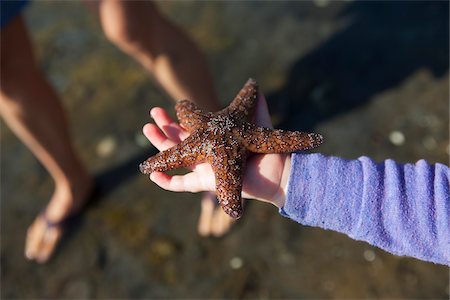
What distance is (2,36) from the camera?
3170 mm

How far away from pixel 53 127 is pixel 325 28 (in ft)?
9.39

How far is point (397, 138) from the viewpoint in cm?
409

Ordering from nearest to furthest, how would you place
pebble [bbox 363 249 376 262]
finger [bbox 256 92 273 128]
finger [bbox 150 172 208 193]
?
finger [bbox 150 172 208 193]
finger [bbox 256 92 273 128]
pebble [bbox 363 249 376 262]

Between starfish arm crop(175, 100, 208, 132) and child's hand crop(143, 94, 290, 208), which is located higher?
starfish arm crop(175, 100, 208, 132)

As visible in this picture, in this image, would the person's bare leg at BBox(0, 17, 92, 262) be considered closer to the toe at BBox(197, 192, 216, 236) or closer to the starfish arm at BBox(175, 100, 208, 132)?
the toe at BBox(197, 192, 216, 236)

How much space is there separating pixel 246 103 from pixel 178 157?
512 mm

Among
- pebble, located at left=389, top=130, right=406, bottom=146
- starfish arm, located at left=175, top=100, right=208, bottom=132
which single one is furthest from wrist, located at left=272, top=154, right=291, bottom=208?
pebble, located at left=389, top=130, right=406, bottom=146

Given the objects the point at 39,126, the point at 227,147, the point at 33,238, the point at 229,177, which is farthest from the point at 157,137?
the point at 33,238

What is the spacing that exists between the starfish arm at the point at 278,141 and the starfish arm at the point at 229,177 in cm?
7

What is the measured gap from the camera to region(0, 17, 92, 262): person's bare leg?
3.32m

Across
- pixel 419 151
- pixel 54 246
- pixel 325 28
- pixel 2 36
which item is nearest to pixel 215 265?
pixel 54 246

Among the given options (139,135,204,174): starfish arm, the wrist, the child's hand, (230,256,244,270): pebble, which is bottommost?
(230,256,244,270): pebble

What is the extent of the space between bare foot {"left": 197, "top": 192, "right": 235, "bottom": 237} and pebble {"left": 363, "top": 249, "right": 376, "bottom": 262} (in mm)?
1033

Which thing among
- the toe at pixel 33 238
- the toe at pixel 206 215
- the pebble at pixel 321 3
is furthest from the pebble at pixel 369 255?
the pebble at pixel 321 3
